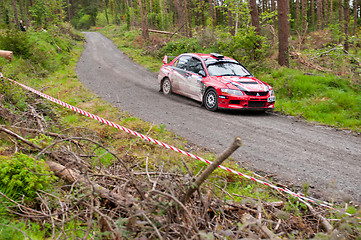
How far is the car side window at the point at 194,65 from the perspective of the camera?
10.6m

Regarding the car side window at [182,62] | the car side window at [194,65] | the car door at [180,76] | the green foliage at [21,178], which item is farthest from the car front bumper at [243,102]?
the green foliage at [21,178]

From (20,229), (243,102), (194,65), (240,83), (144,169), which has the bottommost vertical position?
(20,229)

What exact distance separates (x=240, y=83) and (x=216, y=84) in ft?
2.51

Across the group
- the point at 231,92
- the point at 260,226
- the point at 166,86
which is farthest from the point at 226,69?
the point at 260,226

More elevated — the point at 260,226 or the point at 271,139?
the point at 260,226

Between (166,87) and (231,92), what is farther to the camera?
(166,87)

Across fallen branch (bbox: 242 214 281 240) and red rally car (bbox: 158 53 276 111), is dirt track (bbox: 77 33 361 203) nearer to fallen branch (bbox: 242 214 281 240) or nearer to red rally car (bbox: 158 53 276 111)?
red rally car (bbox: 158 53 276 111)

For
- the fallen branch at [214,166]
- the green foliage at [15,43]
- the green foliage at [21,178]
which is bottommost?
the green foliage at [21,178]

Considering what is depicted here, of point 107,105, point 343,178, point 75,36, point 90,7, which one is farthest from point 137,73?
point 90,7

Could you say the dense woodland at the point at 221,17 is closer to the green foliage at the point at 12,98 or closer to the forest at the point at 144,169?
the forest at the point at 144,169

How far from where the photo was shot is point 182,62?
11.5 m

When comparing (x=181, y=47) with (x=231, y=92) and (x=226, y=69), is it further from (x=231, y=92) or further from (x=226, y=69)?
(x=231, y=92)

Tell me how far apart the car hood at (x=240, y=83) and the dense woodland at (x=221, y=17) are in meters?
4.88

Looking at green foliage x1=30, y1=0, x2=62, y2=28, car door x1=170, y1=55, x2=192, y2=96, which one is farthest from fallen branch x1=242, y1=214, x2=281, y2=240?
green foliage x1=30, y1=0, x2=62, y2=28
